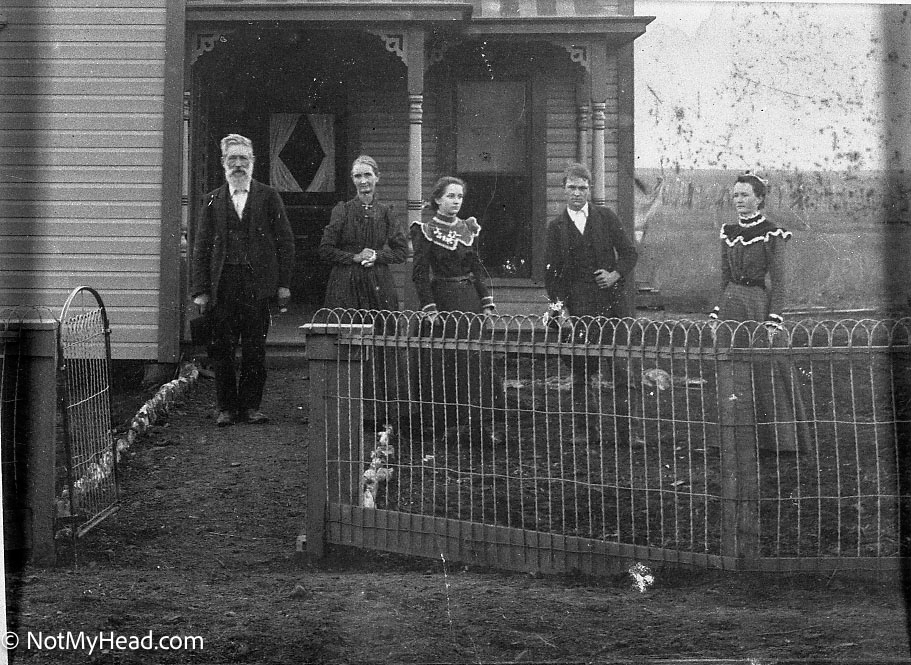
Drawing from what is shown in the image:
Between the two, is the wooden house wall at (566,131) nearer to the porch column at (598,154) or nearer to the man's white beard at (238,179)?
the porch column at (598,154)

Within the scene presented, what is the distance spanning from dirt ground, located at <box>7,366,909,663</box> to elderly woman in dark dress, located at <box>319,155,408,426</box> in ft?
1.75

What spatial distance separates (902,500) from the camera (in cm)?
377

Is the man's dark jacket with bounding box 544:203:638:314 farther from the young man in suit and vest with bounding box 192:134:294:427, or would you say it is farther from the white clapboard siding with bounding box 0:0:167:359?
the white clapboard siding with bounding box 0:0:167:359

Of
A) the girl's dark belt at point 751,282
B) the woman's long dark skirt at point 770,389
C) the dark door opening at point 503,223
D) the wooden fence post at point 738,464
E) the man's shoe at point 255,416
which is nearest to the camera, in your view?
the wooden fence post at point 738,464

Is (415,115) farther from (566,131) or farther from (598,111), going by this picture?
(598,111)

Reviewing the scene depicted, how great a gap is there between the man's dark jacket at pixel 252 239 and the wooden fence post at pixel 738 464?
199 cm

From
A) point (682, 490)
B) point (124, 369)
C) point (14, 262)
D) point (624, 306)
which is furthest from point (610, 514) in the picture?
point (14, 262)

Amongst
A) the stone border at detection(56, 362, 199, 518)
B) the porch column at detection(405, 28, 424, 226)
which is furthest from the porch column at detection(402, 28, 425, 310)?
the stone border at detection(56, 362, 199, 518)

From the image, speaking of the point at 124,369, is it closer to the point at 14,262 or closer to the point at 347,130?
Result: the point at 14,262

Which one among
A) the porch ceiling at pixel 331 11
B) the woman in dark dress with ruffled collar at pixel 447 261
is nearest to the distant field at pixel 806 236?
the woman in dark dress with ruffled collar at pixel 447 261

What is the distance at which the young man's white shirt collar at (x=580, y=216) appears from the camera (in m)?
4.05

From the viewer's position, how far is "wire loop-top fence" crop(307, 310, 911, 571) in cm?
363

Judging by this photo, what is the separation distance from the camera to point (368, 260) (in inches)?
159

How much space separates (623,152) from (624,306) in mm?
737
